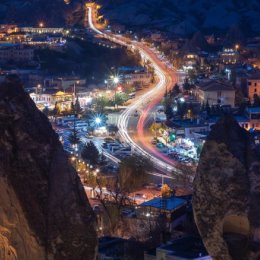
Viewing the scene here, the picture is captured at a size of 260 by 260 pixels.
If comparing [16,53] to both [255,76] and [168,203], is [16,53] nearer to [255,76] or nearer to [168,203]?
[255,76]

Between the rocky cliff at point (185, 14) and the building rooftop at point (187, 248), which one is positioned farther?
the rocky cliff at point (185, 14)

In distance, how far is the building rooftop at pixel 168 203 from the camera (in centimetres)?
1128

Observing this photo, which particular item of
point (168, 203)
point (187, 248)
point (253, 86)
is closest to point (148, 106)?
point (253, 86)

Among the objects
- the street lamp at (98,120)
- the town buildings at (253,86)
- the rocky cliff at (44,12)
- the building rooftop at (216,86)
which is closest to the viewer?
the street lamp at (98,120)

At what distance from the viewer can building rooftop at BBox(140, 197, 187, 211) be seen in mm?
11279

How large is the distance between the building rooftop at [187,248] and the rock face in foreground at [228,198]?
5.00m

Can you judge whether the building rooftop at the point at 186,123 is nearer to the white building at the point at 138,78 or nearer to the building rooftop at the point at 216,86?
the building rooftop at the point at 216,86

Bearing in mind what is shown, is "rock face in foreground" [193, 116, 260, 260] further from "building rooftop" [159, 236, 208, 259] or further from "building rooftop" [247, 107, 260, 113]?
"building rooftop" [247, 107, 260, 113]

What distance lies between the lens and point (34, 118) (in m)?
2.36

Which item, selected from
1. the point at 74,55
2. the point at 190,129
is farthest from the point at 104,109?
the point at 74,55

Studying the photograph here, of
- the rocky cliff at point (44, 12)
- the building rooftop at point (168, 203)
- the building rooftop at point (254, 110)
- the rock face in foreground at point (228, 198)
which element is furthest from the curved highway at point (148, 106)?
the rock face in foreground at point (228, 198)

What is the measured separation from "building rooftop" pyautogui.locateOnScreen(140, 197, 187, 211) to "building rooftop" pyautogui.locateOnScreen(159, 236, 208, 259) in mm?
2597

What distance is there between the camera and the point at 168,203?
37.8ft

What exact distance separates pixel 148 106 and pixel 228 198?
81.6 feet
